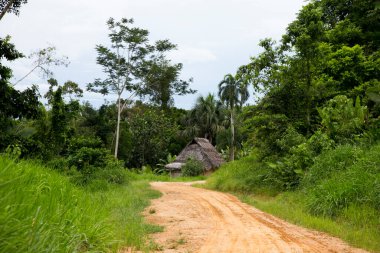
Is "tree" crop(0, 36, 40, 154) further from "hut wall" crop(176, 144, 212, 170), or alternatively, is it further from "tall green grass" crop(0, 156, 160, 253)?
"hut wall" crop(176, 144, 212, 170)

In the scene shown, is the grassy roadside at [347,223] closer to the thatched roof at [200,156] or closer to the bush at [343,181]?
the bush at [343,181]

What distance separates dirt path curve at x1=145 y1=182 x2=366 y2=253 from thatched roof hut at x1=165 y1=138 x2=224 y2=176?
87.6 feet

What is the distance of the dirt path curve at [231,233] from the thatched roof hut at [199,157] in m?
26.7

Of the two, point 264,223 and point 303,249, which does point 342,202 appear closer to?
point 264,223

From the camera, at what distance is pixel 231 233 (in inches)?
300

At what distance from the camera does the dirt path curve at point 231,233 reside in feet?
21.1

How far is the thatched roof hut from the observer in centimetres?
3828

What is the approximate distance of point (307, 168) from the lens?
1372 cm

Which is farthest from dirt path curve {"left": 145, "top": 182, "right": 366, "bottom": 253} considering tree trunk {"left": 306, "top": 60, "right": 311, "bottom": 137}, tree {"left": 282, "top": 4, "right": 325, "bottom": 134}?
tree {"left": 282, "top": 4, "right": 325, "bottom": 134}

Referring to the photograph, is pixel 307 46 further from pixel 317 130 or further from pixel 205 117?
pixel 205 117

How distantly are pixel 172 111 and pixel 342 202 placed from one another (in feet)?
151

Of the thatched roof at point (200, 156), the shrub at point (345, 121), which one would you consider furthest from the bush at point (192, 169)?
the shrub at point (345, 121)

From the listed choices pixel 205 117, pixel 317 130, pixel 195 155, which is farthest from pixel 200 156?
pixel 317 130

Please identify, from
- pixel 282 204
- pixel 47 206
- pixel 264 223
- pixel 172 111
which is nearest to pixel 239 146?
pixel 172 111
